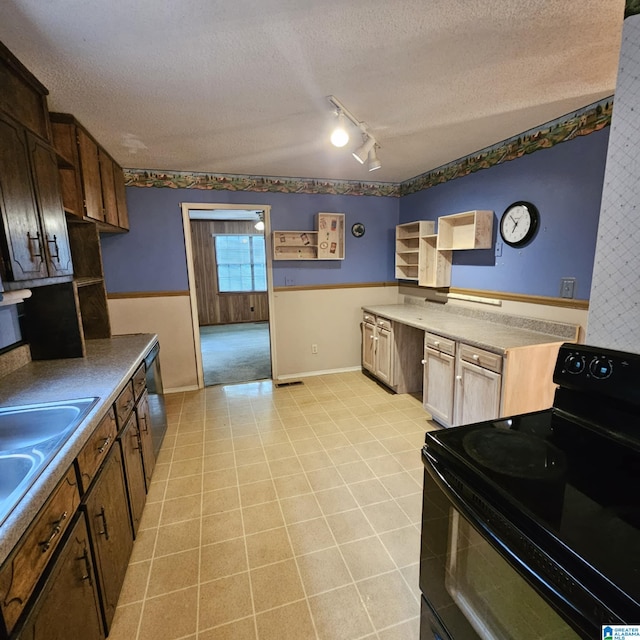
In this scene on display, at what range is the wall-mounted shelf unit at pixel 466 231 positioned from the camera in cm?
296

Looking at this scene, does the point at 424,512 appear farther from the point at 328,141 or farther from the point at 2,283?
the point at 328,141

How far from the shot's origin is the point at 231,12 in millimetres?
1303

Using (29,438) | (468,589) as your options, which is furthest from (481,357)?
(29,438)

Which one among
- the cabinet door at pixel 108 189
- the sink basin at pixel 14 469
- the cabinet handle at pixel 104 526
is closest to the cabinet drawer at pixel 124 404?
the cabinet handle at pixel 104 526

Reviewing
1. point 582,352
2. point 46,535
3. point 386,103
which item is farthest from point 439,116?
point 46,535

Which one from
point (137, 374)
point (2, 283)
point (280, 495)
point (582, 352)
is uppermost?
point (2, 283)

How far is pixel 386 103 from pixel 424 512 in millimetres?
2185

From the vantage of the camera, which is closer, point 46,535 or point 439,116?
point 46,535

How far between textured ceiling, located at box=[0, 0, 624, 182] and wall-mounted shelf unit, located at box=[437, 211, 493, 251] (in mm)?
660

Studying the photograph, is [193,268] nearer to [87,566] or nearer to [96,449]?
[96,449]

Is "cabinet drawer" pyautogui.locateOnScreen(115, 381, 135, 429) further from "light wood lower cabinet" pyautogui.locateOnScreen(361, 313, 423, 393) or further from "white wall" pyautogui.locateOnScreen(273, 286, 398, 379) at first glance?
"light wood lower cabinet" pyautogui.locateOnScreen(361, 313, 423, 393)

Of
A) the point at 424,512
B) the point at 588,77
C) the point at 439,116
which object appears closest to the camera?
the point at 424,512

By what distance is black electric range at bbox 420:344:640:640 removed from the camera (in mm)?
608

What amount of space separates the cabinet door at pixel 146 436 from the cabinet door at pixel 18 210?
3.02 ft
